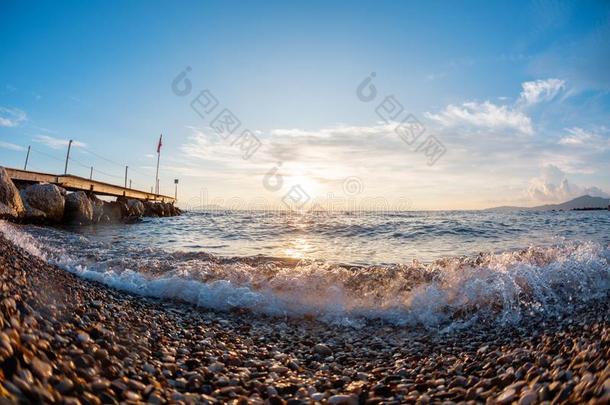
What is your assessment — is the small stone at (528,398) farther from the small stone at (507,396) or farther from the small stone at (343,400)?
the small stone at (343,400)

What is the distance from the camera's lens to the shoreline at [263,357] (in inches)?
96.3

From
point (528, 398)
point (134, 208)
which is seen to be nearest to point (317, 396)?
point (528, 398)

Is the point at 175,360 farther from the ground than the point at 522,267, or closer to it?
closer to it

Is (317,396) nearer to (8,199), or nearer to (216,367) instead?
(216,367)

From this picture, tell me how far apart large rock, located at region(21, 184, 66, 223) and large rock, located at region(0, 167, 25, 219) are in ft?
4.97

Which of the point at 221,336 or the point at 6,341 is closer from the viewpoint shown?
the point at 6,341

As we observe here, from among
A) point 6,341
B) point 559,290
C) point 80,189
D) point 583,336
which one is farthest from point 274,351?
point 80,189

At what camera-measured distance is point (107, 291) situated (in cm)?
593

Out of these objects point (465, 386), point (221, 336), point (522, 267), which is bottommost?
point (221, 336)

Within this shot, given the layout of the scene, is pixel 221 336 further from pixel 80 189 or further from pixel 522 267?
pixel 80 189

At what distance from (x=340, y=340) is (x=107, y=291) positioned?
4.11 m

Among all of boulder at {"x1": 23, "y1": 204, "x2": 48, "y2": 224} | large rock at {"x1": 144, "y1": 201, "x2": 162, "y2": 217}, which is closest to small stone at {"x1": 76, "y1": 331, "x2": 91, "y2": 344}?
→ boulder at {"x1": 23, "y1": 204, "x2": 48, "y2": 224}

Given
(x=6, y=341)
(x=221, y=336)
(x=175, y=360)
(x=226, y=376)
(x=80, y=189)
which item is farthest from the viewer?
(x=80, y=189)

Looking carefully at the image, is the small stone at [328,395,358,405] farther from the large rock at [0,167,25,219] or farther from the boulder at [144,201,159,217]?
the boulder at [144,201,159,217]
